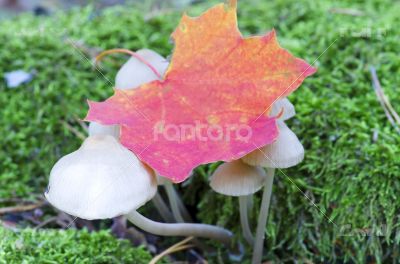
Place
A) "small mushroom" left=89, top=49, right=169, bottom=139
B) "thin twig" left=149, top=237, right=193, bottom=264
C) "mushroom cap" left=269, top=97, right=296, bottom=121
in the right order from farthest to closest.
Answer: "thin twig" left=149, top=237, right=193, bottom=264
"small mushroom" left=89, top=49, right=169, bottom=139
"mushroom cap" left=269, top=97, right=296, bottom=121

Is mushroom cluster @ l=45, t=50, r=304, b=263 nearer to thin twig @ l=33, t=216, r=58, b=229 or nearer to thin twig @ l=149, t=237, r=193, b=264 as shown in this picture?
thin twig @ l=149, t=237, r=193, b=264

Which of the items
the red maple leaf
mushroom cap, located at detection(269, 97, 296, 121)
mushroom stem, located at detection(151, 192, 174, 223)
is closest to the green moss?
mushroom stem, located at detection(151, 192, 174, 223)

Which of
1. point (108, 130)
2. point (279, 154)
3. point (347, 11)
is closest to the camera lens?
point (279, 154)

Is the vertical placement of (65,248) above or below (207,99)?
below

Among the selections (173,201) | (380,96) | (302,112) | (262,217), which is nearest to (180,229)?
(173,201)

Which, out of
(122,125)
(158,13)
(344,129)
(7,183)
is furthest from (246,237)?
(158,13)

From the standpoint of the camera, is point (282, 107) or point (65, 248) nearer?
point (282, 107)

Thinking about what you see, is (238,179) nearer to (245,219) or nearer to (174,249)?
(245,219)
